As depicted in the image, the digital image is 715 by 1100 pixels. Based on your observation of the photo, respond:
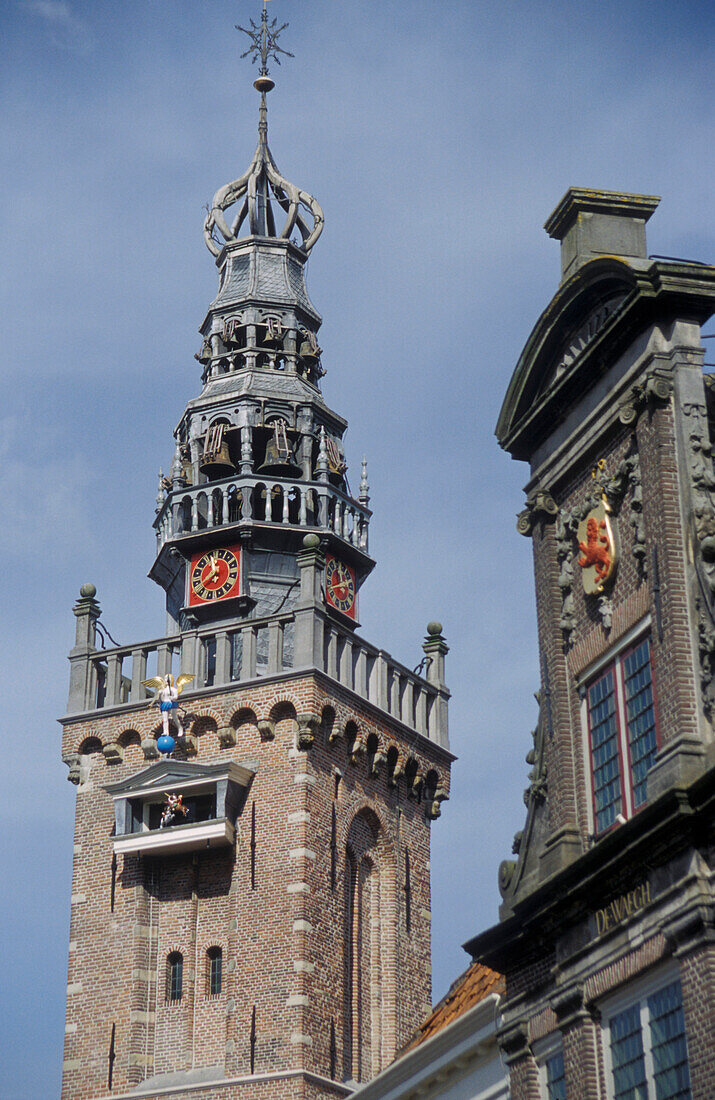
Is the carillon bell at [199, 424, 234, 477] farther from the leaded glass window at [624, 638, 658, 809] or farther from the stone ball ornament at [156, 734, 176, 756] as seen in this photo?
the leaded glass window at [624, 638, 658, 809]

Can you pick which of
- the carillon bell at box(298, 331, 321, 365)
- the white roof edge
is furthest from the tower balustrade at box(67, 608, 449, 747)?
the white roof edge

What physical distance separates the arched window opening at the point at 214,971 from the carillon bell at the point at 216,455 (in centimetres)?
1275

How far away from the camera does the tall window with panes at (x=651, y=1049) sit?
19344 mm

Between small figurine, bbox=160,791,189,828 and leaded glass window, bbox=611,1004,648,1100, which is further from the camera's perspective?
small figurine, bbox=160,791,189,828

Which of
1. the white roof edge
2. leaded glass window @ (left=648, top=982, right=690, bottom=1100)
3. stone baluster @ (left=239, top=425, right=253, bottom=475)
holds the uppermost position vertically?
stone baluster @ (left=239, top=425, right=253, bottom=475)

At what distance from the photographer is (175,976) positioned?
41.2 m

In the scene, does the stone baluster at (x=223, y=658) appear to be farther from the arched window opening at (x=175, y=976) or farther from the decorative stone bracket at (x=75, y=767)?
the arched window opening at (x=175, y=976)

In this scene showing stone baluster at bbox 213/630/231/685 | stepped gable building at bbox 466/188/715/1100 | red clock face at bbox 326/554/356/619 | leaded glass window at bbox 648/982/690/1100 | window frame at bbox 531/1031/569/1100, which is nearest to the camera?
leaded glass window at bbox 648/982/690/1100

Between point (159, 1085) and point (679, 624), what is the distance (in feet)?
74.4

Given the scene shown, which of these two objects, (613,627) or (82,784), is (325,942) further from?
(613,627)

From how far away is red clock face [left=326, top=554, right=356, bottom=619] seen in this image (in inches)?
1842

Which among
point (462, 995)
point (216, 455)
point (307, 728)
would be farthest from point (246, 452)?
point (462, 995)

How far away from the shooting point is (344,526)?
1902 inches

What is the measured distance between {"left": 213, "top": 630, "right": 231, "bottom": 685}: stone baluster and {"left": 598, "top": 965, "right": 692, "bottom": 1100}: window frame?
23.0 meters
